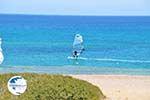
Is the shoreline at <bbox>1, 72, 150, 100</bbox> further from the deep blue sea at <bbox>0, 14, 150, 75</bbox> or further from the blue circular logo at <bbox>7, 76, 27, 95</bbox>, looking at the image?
the deep blue sea at <bbox>0, 14, 150, 75</bbox>

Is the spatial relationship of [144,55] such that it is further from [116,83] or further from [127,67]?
[116,83]

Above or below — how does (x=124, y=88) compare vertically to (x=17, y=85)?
below

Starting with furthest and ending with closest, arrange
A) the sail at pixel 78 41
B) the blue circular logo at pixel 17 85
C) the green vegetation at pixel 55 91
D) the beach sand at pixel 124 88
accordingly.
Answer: the sail at pixel 78 41
the beach sand at pixel 124 88
the green vegetation at pixel 55 91
the blue circular logo at pixel 17 85

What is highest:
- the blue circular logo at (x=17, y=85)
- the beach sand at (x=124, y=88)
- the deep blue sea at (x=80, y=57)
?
the blue circular logo at (x=17, y=85)

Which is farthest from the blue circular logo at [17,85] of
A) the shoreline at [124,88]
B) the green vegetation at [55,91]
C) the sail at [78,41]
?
the sail at [78,41]

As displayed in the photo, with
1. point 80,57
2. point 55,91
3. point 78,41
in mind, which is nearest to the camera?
point 55,91

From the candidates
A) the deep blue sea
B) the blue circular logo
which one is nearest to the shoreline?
the blue circular logo

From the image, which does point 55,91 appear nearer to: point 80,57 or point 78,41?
point 78,41

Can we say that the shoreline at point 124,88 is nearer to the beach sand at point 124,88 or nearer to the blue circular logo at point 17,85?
the beach sand at point 124,88

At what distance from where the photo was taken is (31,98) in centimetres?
1197

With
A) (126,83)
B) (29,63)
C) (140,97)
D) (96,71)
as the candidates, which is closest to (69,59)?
(29,63)

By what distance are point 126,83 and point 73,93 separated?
10988mm

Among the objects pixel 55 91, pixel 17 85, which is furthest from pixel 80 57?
pixel 17 85

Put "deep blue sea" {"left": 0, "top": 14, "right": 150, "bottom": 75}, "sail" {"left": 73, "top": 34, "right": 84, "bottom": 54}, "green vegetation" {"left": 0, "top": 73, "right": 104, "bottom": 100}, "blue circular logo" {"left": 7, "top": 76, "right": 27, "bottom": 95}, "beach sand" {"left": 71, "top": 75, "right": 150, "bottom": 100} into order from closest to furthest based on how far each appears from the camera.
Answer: "blue circular logo" {"left": 7, "top": 76, "right": 27, "bottom": 95}, "green vegetation" {"left": 0, "top": 73, "right": 104, "bottom": 100}, "beach sand" {"left": 71, "top": 75, "right": 150, "bottom": 100}, "deep blue sea" {"left": 0, "top": 14, "right": 150, "bottom": 75}, "sail" {"left": 73, "top": 34, "right": 84, "bottom": 54}
